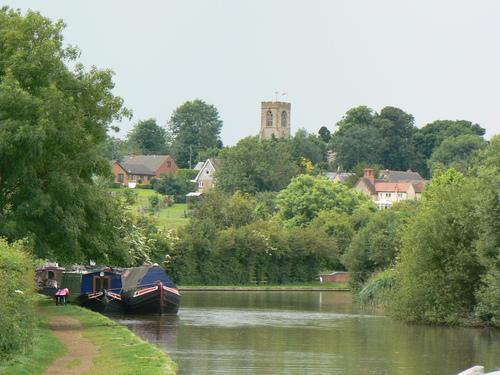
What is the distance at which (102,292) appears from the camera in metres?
60.8

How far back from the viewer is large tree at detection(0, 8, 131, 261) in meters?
42.3

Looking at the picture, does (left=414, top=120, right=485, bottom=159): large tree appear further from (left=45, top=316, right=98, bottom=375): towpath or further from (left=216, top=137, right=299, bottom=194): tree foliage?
(left=45, top=316, right=98, bottom=375): towpath

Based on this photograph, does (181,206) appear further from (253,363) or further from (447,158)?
(253,363)

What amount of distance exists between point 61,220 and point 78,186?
1617 mm

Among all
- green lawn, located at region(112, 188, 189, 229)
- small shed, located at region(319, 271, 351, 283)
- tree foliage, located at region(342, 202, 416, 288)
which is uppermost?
green lawn, located at region(112, 188, 189, 229)

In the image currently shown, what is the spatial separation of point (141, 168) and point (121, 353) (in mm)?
139648

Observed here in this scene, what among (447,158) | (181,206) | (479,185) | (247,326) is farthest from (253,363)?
(447,158)

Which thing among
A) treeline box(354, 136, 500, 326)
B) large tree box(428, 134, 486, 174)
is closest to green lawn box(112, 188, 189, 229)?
large tree box(428, 134, 486, 174)

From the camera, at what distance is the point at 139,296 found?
196ft

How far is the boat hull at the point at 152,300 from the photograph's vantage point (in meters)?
59.6

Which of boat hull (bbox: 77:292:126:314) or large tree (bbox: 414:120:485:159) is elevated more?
large tree (bbox: 414:120:485:159)

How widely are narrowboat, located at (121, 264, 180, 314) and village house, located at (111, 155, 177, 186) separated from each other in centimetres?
10155

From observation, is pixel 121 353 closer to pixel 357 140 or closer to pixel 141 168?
pixel 141 168

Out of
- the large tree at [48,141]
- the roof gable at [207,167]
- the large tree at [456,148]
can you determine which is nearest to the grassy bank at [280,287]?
the large tree at [48,141]
